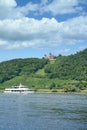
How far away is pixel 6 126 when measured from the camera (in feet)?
228

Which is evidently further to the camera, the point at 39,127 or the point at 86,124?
the point at 86,124

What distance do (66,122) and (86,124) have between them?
450cm

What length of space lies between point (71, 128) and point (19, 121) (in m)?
13.0

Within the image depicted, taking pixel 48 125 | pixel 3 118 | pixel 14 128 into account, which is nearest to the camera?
pixel 14 128

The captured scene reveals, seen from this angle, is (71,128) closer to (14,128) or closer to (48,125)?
(48,125)

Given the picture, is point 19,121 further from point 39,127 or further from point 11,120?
point 39,127

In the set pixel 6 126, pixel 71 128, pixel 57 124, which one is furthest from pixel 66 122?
pixel 6 126

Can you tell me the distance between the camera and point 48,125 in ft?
237

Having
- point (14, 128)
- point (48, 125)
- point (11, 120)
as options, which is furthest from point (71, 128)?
point (11, 120)

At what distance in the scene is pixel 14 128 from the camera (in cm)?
6706

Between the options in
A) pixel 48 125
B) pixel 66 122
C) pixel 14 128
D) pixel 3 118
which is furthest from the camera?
pixel 3 118

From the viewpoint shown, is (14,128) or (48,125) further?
(48,125)

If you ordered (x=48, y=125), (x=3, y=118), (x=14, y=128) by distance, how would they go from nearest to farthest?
(x=14, y=128)
(x=48, y=125)
(x=3, y=118)

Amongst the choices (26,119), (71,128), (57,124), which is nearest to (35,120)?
(26,119)
